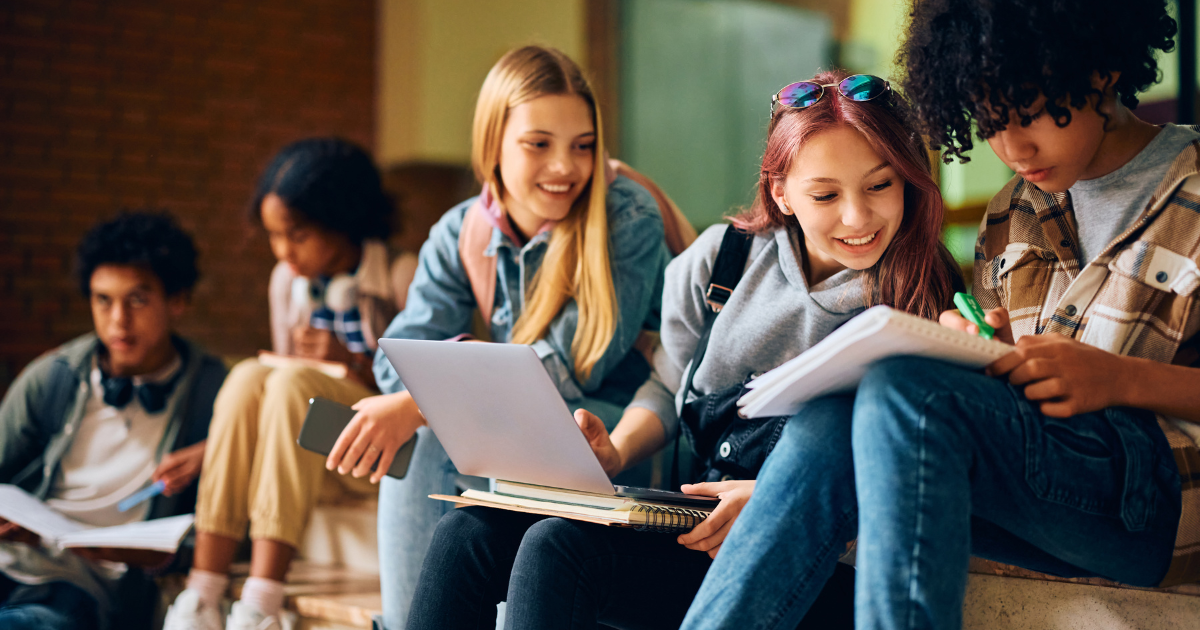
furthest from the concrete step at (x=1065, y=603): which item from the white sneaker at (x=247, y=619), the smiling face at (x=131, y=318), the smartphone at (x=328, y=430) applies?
the smiling face at (x=131, y=318)

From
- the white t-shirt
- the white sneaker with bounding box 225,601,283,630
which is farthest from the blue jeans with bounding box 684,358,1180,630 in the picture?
the white t-shirt

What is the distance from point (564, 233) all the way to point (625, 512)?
2.19ft

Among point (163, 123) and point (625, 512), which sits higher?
point (163, 123)

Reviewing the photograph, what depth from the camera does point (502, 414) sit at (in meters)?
1.15

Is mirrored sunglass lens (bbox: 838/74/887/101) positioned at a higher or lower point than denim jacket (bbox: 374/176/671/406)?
higher

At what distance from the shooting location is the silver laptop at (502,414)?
108 cm

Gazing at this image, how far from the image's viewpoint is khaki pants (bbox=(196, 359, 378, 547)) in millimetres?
1854

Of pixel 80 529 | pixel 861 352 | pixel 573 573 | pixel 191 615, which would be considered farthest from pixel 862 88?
pixel 80 529

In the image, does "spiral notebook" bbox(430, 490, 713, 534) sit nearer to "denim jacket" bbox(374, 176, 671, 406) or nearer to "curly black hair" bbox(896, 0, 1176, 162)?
"denim jacket" bbox(374, 176, 671, 406)

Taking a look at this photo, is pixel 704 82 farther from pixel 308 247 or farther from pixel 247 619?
pixel 247 619

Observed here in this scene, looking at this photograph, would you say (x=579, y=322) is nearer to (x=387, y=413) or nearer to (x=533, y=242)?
(x=533, y=242)

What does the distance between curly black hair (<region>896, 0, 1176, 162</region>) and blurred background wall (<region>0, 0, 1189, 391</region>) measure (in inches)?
87.2

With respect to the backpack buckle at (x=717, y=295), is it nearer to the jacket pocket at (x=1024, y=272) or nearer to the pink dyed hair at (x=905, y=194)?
the pink dyed hair at (x=905, y=194)

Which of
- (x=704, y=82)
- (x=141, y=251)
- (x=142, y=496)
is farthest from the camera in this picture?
(x=704, y=82)
